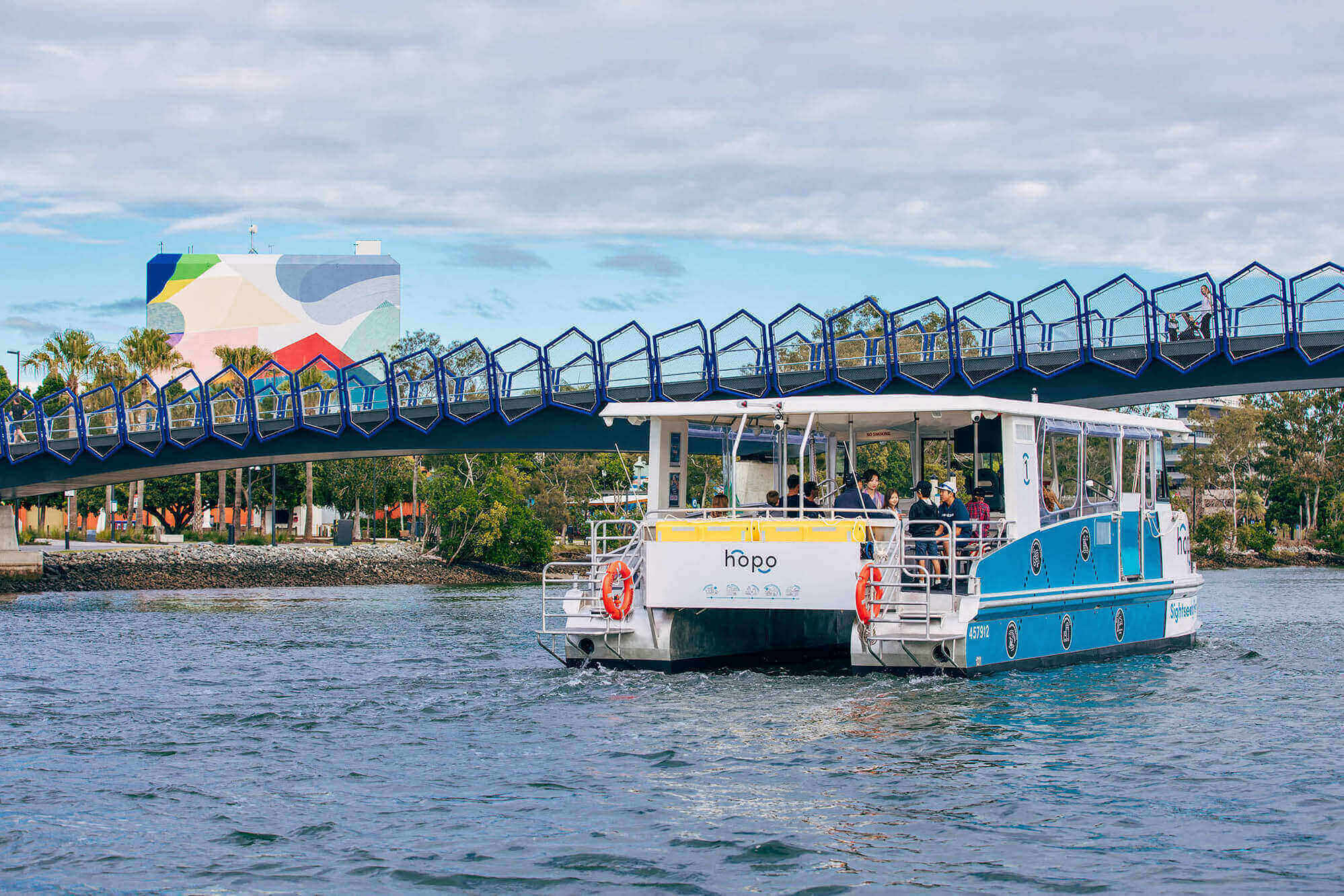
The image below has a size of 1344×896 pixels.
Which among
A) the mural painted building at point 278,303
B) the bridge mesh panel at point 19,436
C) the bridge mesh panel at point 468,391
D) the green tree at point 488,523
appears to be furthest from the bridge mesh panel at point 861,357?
the mural painted building at point 278,303

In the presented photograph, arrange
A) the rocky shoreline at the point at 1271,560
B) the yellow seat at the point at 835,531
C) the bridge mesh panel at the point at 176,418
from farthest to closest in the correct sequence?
the rocky shoreline at the point at 1271,560, the bridge mesh panel at the point at 176,418, the yellow seat at the point at 835,531

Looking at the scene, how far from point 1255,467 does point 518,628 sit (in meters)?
86.3

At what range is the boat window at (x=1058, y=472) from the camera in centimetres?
2142

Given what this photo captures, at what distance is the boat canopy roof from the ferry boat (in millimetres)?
46

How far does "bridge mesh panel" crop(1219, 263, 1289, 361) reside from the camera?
114ft

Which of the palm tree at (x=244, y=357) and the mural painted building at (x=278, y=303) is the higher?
the mural painted building at (x=278, y=303)

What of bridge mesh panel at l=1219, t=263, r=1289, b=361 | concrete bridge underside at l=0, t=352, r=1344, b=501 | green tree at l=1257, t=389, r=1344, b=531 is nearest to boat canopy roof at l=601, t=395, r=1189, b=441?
concrete bridge underside at l=0, t=352, r=1344, b=501

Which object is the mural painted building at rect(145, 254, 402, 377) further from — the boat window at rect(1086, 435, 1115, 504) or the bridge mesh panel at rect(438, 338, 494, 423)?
the boat window at rect(1086, 435, 1115, 504)

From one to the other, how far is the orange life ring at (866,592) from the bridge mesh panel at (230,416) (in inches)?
1346

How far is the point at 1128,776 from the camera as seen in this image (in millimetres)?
14016

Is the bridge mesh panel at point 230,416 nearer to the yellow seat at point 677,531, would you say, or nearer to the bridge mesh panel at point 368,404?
the bridge mesh panel at point 368,404

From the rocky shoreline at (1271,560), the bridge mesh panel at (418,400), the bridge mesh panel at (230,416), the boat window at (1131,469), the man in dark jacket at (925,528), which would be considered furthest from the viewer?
the rocky shoreline at (1271,560)

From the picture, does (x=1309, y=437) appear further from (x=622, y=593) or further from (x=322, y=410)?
(x=622, y=593)

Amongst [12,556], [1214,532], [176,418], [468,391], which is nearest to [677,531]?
[468,391]
